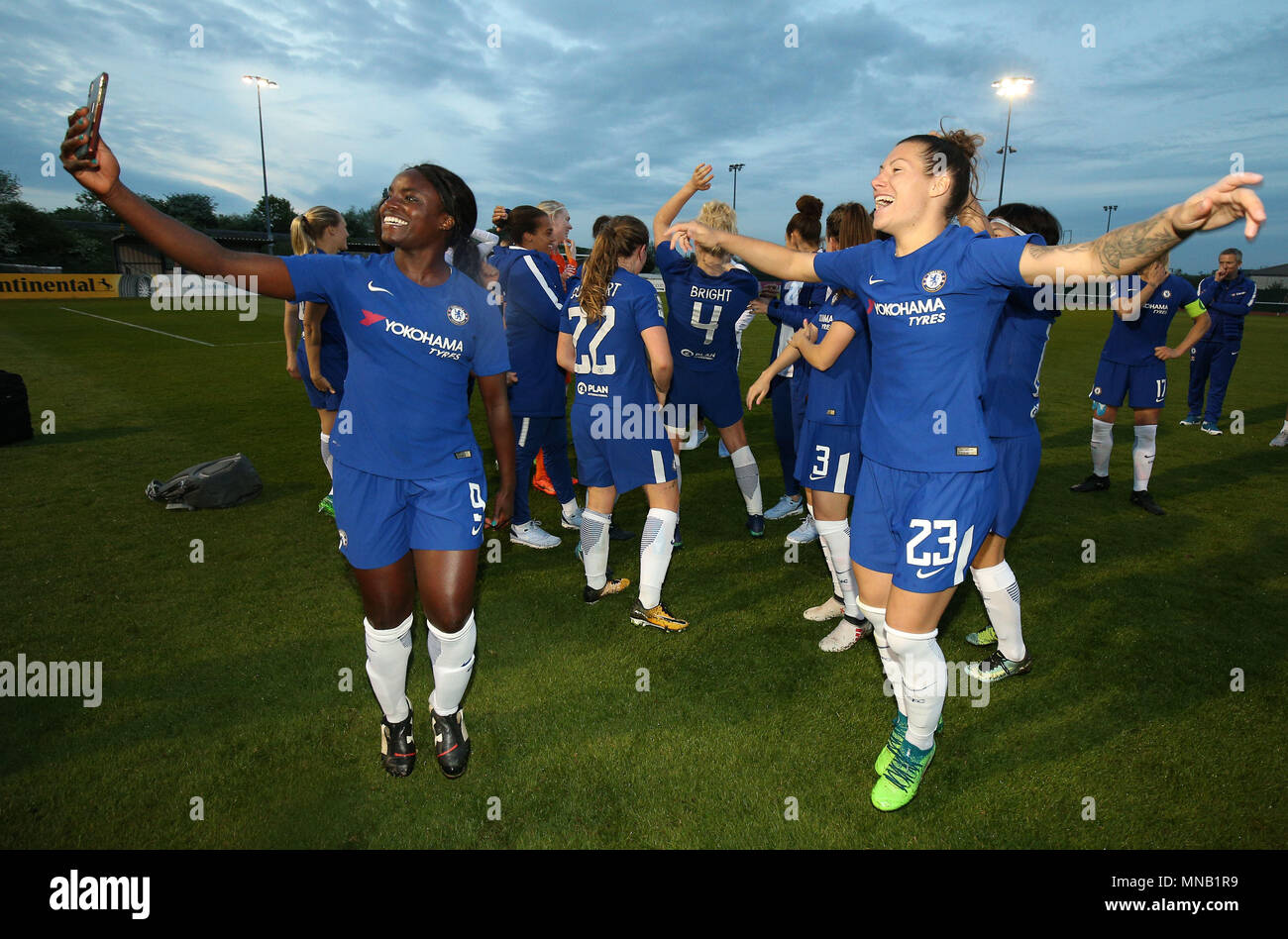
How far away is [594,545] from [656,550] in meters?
0.53

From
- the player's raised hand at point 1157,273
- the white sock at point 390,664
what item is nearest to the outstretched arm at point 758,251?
the white sock at point 390,664

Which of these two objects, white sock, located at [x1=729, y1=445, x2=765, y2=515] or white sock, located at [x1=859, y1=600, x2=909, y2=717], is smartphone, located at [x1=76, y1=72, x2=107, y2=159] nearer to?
white sock, located at [x1=859, y1=600, x2=909, y2=717]

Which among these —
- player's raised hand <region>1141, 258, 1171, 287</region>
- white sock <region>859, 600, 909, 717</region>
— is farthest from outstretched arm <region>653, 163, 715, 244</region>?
player's raised hand <region>1141, 258, 1171, 287</region>

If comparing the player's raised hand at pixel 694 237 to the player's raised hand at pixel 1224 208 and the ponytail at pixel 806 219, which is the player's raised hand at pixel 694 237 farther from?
the ponytail at pixel 806 219

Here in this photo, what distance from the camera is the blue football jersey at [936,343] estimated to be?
8.70 ft

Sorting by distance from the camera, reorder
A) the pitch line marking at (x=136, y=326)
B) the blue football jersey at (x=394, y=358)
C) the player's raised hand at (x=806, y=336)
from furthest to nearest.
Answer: the pitch line marking at (x=136, y=326), the player's raised hand at (x=806, y=336), the blue football jersey at (x=394, y=358)

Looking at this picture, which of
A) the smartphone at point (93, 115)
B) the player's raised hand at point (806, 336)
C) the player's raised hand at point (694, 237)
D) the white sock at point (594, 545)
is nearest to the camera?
the smartphone at point (93, 115)

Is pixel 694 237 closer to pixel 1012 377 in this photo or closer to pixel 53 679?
pixel 1012 377

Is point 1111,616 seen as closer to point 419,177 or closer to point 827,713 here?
point 827,713

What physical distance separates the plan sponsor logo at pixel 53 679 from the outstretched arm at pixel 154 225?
9.07 ft

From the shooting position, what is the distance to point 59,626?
14.9 ft

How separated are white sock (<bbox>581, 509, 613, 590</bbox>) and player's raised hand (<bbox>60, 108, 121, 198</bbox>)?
3.24 meters

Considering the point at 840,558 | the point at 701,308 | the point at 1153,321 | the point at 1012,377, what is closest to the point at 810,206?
the point at 701,308
